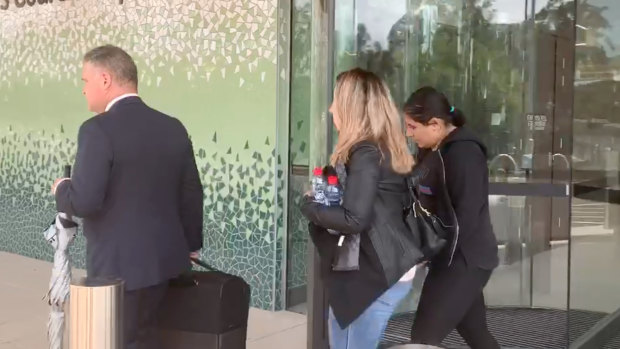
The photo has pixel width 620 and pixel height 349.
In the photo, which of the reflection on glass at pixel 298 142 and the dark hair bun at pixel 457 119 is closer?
the dark hair bun at pixel 457 119

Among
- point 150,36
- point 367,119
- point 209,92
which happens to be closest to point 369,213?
point 367,119

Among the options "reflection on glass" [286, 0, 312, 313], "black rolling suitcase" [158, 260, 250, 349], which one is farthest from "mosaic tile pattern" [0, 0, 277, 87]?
"black rolling suitcase" [158, 260, 250, 349]

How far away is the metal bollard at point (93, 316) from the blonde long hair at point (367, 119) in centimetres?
104

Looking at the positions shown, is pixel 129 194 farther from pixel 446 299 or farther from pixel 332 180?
pixel 446 299

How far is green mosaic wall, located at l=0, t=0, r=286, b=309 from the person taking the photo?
5.70 meters

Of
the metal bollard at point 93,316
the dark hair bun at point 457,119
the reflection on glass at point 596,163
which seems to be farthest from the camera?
the reflection on glass at point 596,163

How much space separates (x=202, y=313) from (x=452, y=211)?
1.17m

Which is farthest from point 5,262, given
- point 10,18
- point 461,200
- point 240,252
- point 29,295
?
point 461,200

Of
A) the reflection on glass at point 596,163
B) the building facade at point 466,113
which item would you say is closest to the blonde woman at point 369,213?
the building facade at point 466,113

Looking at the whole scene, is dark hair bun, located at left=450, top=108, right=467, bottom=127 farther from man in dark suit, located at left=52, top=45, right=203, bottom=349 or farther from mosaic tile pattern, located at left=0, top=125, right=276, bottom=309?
mosaic tile pattern, located at left=0, top=125, right=276, bottom=309

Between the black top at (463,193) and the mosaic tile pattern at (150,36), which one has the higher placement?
the mosaic tile pattern at (150,36)

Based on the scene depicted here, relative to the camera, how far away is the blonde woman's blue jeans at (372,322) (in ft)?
9.21

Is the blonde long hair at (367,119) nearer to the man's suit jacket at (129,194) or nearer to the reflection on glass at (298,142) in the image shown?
the man's suit jacket at (129,194)

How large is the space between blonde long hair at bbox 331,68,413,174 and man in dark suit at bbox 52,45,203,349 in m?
0.72
